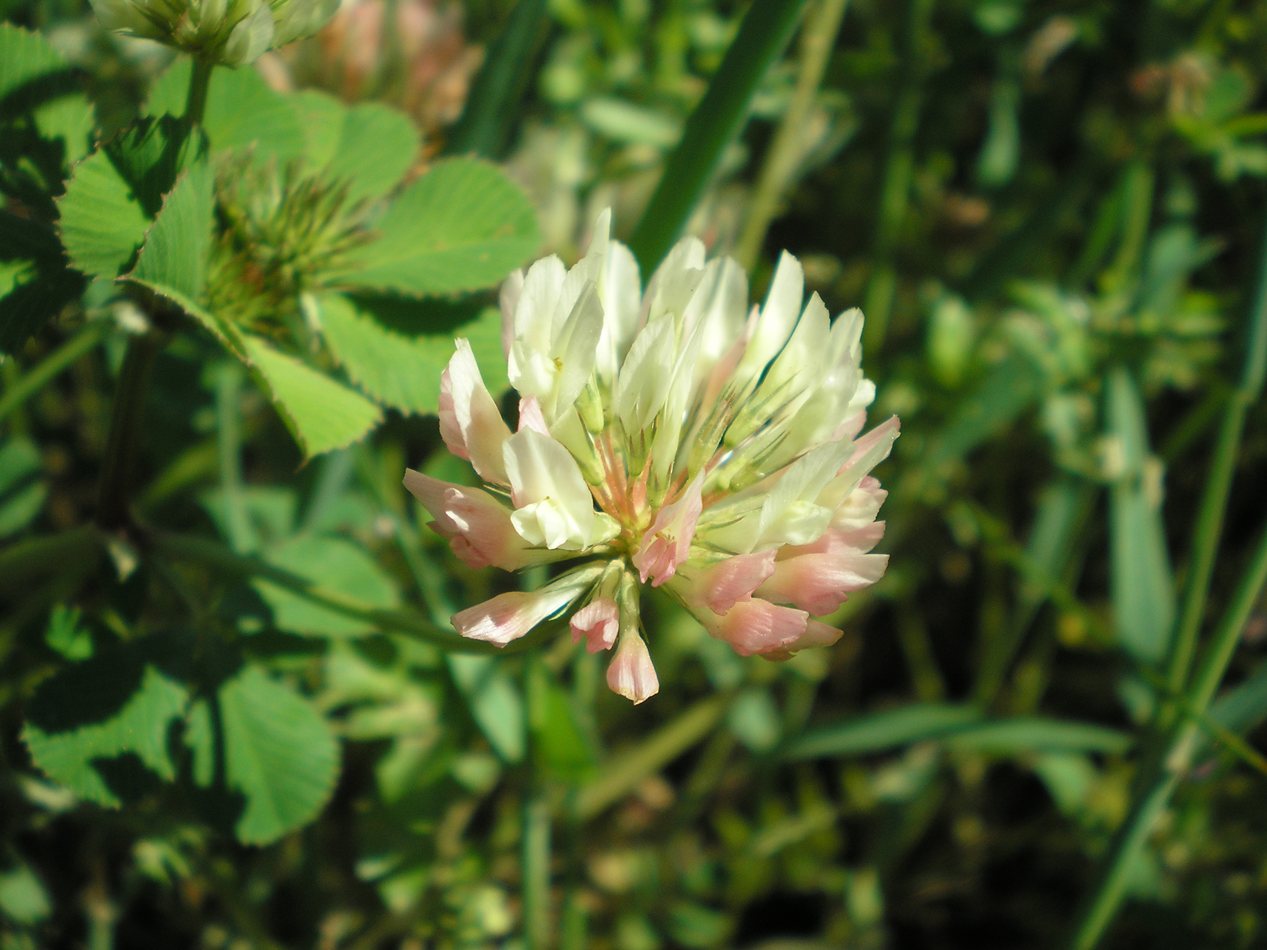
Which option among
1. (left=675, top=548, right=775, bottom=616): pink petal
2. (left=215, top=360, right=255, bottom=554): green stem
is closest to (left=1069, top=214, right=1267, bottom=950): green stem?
(left=675, top=548, right=775, bottom=616): pink petal

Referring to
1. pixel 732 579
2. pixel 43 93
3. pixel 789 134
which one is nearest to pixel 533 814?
pixel 732 579

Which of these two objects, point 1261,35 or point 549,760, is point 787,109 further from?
point 549,760

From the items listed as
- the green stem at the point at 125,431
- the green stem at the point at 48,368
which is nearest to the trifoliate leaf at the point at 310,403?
the green stem at the point at 125,431

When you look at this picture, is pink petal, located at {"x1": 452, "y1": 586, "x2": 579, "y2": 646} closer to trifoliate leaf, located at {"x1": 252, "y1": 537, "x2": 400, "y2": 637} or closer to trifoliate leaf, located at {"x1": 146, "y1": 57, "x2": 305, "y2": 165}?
trifoliate leaf, located at {"x1": 252, "y1": 537, "x2": 400, "y2": 637}

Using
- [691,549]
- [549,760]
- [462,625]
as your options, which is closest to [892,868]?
[549,760]

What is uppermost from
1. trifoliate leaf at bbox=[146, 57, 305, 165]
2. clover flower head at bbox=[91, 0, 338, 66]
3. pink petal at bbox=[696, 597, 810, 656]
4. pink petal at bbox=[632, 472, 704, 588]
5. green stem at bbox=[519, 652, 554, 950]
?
clover flower head at bbox=[91, 0, 338, 66]

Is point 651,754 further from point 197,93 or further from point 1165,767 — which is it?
point 197,93

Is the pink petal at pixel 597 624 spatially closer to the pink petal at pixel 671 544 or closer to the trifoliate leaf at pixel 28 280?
the pink petal at pixel 671 544
